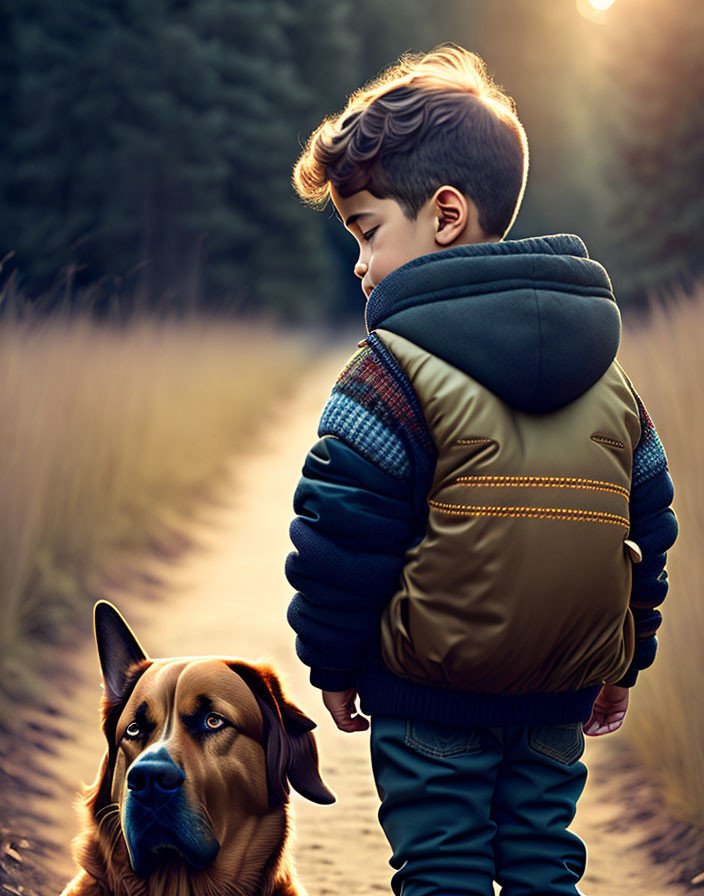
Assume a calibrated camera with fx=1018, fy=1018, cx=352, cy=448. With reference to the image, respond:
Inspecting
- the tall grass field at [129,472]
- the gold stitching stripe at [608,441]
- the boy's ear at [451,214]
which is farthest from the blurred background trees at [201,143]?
the gold stitching stripe at [608,441]

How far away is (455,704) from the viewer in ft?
6.38

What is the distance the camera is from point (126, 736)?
1.97 meters

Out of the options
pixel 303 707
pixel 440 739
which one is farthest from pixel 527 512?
pixel 303 707

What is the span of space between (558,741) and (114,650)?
905 mm

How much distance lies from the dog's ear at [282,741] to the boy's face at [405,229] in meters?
0.85

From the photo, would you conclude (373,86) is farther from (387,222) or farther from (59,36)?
(59,36)

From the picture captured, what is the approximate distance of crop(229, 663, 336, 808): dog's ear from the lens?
6.64ft

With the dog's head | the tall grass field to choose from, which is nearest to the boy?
the dog's head

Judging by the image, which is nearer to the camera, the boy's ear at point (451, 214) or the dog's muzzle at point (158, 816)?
the dog's muzzle at point (158, 816)

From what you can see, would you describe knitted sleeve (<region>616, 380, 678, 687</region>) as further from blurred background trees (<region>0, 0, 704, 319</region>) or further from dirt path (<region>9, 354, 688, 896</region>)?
blurred background trees (<region>0, 0, 704, 319</region>)

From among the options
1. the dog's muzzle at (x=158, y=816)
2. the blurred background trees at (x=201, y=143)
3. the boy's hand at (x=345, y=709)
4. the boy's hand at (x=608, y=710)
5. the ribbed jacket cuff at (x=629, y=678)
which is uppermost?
the blurred background trees at (x=201, y=143)

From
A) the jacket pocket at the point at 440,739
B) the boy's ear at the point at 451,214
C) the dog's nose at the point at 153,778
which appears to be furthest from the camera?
the boy's ear at the point at 451,214

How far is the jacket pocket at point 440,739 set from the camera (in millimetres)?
1938

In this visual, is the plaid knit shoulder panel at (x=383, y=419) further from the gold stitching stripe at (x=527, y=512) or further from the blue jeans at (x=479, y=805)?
the blue jeans at (x=479, y=805)
